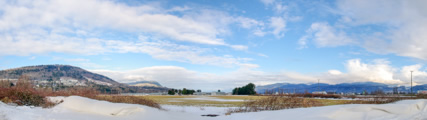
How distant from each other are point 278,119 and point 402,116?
422cm

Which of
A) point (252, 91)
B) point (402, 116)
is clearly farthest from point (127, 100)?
point (252, 91)

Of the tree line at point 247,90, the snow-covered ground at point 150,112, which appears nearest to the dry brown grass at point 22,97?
the snow-covered ground at point 150,112

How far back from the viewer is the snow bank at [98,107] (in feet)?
40.9

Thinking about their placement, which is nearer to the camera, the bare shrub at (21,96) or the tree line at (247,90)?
the bare shrub at (21,96)

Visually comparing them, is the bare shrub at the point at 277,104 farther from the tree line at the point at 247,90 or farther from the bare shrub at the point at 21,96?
the tree line at the point at 247,90

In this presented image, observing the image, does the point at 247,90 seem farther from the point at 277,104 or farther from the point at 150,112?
the point at 150,112

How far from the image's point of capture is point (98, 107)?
1273cm

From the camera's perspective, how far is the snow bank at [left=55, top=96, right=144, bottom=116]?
12.5 meters


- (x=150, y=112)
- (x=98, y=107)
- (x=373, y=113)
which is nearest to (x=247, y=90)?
(x=150, y=112)

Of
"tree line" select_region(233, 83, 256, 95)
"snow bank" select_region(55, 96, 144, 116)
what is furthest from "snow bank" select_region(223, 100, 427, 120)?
"tree line" select_region(233, 83, 256, 95)

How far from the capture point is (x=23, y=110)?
1110cm

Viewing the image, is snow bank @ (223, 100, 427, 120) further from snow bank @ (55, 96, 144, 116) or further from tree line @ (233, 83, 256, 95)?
tree line @ (233, 83, 256, 95)

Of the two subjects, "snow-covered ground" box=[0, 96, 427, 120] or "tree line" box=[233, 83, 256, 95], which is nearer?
"snow-covered ground" box=[0, 96, 427, 120]

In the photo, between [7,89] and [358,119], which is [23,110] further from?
[358,119]
